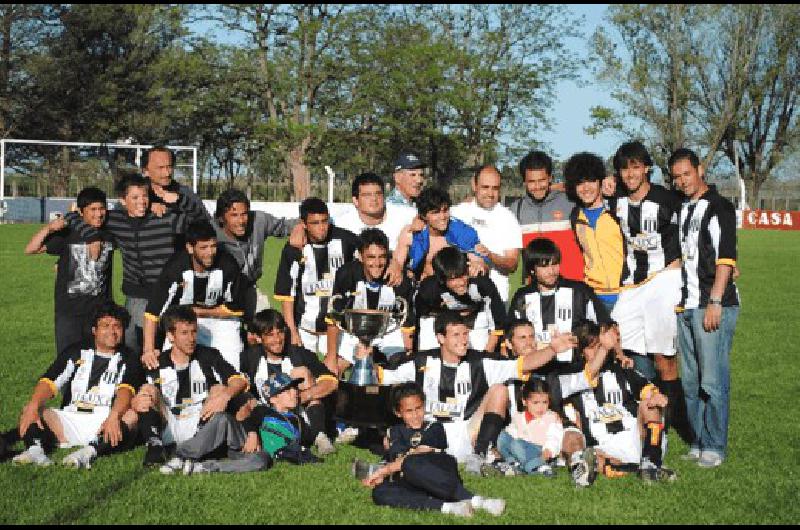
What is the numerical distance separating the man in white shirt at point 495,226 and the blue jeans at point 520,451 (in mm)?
1297

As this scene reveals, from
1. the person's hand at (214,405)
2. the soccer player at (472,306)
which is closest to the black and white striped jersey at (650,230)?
the soccer player at (472,306)

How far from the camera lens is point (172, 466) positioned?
18.5 ft

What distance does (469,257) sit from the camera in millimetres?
6441

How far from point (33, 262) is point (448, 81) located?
2735 cm

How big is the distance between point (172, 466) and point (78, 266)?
6.36 ft

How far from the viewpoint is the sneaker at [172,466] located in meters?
5.59

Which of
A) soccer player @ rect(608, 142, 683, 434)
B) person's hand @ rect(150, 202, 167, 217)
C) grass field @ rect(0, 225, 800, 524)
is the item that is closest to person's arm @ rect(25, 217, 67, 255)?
person's hand @ rect(150, 202, 167, 217)

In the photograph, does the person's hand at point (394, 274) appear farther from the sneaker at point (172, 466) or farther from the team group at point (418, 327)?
the sneaker at point (172, 466)

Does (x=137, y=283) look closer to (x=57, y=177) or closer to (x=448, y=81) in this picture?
(x=57, y=177)

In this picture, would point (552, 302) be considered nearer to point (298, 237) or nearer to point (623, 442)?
point (623, 442)

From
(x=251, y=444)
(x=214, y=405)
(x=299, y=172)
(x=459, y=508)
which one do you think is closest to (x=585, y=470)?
(x=459, y=508)

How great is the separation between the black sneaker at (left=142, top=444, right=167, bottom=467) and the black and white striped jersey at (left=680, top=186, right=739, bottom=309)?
3314mm

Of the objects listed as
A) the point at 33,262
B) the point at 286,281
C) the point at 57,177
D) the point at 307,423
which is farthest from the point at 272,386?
the point at 57,177

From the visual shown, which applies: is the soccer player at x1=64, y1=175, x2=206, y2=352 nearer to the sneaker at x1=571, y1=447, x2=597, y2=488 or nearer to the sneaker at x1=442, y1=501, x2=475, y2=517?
the sneaker at x1=442, y1=501, x2=475, y2=517
